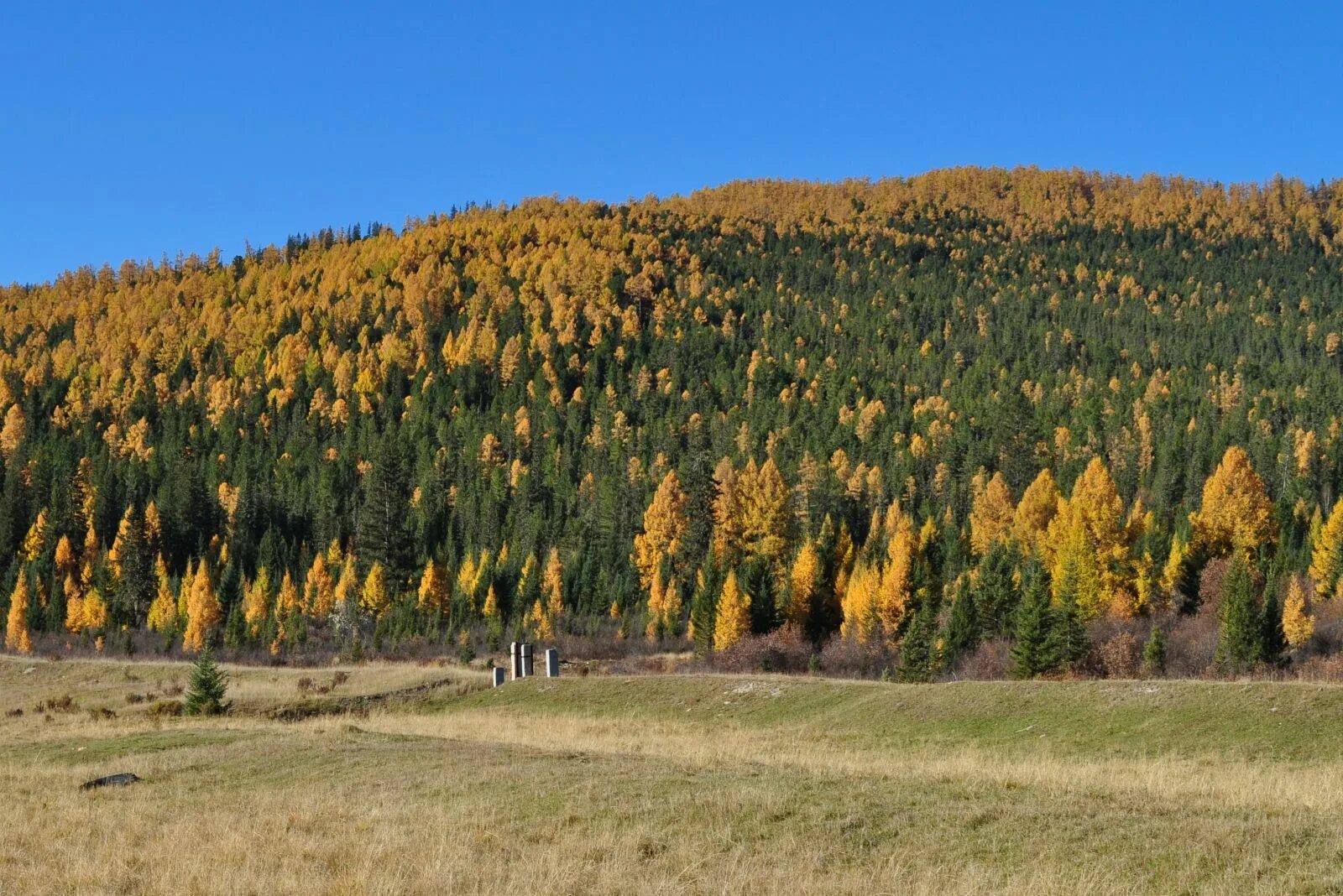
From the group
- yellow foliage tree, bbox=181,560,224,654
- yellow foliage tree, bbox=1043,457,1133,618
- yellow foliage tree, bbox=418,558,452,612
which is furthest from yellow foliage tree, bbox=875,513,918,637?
yellow foliage tree, bbox=181,560,224,654

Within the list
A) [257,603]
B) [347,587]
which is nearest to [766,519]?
[347,587]

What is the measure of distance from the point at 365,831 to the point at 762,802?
5.93m

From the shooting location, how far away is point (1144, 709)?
34562 mm

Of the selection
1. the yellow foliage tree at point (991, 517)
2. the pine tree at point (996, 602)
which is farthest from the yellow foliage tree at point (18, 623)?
the yellow foliage tree at point (991, 517)

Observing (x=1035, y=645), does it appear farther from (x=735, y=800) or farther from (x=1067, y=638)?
(x=735, y=800)

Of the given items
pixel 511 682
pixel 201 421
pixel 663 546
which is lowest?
pixel 511 682

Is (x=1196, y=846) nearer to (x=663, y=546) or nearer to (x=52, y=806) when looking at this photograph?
(x=52, y=806)

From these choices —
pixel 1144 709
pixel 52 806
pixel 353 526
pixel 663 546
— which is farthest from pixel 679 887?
pixel 353 526

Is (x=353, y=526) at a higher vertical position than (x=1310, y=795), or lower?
higher

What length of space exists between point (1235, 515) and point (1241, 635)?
5009 centimetres

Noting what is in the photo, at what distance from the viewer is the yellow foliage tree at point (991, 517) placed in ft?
374

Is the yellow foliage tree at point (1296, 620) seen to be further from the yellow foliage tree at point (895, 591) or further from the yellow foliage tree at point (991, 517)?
the yellow foliage tree at point (991, 517)

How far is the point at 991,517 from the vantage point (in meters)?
117

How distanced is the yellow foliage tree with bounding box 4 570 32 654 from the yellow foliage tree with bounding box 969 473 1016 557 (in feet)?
275
